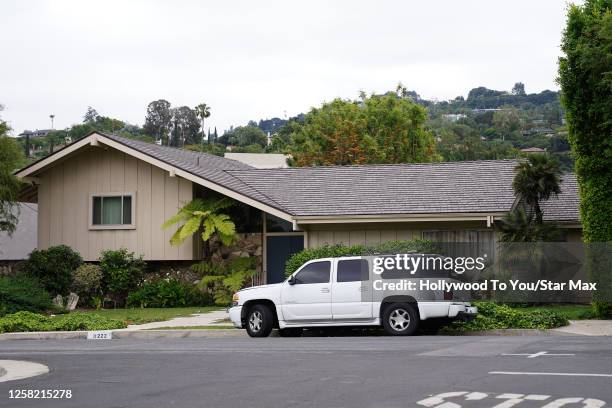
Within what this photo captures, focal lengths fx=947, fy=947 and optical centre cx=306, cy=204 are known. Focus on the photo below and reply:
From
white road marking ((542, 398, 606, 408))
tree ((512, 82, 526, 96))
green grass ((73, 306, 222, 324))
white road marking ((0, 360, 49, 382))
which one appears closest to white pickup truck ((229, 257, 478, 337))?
green grass ((73, 306, 222, 324))

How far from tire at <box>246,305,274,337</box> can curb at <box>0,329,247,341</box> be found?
0.58 meters

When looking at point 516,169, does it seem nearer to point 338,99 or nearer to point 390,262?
point 390,262

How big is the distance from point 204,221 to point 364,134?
23.6 meters

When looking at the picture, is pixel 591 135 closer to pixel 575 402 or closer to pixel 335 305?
pixel 335 305

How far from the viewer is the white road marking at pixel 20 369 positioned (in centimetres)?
1359

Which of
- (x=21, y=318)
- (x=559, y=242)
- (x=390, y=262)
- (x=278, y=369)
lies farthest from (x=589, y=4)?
(x=21, y=318)

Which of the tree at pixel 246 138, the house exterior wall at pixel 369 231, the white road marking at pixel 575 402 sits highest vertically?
the tree at pixel 246 138

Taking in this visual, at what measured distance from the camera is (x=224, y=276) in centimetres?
2955

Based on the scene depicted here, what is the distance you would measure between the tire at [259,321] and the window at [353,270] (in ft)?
5.72

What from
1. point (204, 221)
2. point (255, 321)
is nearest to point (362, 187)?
point (204, 221)

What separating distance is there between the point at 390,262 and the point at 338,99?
3775 centimetres

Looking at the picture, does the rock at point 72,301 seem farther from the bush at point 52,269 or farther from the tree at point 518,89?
the tree at point 518,89

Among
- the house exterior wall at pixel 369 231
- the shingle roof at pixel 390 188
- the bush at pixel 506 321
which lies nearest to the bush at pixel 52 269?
the shingle roof at pixel 390 188

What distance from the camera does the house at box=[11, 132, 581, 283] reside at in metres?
27.7
